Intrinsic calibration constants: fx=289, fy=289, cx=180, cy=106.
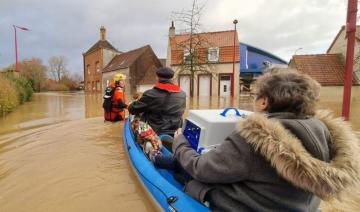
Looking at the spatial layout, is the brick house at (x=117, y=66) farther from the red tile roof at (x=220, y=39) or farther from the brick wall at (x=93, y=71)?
the red tile roof at (x=220, y=39)

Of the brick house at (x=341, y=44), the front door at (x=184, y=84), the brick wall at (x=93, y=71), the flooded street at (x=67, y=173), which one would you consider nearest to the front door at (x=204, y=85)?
the front door at (x=184, y=84)

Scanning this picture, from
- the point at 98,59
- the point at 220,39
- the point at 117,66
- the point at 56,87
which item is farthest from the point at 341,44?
the point at 56,87

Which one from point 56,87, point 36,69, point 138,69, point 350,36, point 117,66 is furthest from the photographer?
point 56,87

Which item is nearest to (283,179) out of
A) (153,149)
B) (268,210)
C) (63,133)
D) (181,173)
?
(268,210)

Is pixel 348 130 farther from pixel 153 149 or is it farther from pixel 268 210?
pixel 153 149

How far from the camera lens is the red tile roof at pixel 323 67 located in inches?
806

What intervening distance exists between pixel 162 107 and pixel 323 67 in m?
20.5

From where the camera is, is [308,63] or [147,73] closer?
[308,63]

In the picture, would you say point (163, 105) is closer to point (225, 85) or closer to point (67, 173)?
point (67, 173)

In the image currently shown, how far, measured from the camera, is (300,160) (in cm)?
160

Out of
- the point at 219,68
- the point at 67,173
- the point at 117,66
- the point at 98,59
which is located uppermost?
the point at 98,59

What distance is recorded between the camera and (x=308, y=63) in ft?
70.9

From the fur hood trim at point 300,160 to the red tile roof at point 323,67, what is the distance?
20166mm

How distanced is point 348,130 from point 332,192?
461mm
